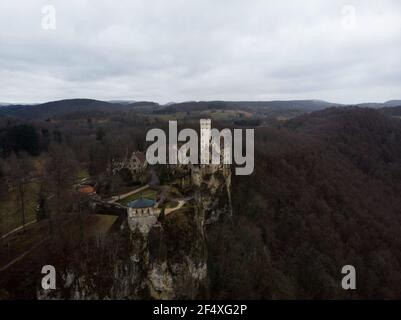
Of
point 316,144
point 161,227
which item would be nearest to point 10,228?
point 161,227

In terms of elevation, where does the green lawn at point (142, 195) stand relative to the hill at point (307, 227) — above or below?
above

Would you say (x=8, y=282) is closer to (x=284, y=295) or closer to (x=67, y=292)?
(x=67, y=292)

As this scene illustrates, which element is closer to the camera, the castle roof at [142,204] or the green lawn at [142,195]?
the castle roof at [142,204]

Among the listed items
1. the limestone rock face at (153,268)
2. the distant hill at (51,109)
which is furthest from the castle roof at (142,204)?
the distant hill at (51,109)

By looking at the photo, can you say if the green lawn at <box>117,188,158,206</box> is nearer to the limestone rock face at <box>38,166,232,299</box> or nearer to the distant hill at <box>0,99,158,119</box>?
the limestone rock face at <box>38,166,232,299</box>

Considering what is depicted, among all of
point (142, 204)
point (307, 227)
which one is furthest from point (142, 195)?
point (307, 227)

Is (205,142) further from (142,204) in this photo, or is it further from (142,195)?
(142,204)

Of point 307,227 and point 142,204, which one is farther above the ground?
point 142,204

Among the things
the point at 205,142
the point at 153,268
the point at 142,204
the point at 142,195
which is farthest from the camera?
the point at 205,142

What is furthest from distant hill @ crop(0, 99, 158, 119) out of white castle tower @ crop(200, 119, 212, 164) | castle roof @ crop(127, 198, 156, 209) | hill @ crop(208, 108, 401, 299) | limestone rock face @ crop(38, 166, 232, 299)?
limestone rock face @ crop(38, 166, 232, 299)

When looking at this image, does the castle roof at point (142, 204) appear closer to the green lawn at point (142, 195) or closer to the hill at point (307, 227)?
the green lawn at point (142, 195)

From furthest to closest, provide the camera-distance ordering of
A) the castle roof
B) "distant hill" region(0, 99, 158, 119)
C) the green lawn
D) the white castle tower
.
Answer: "distant hill" region(0, 99, 158, 119) → the white castle tower → the green lawn → the castle roof
